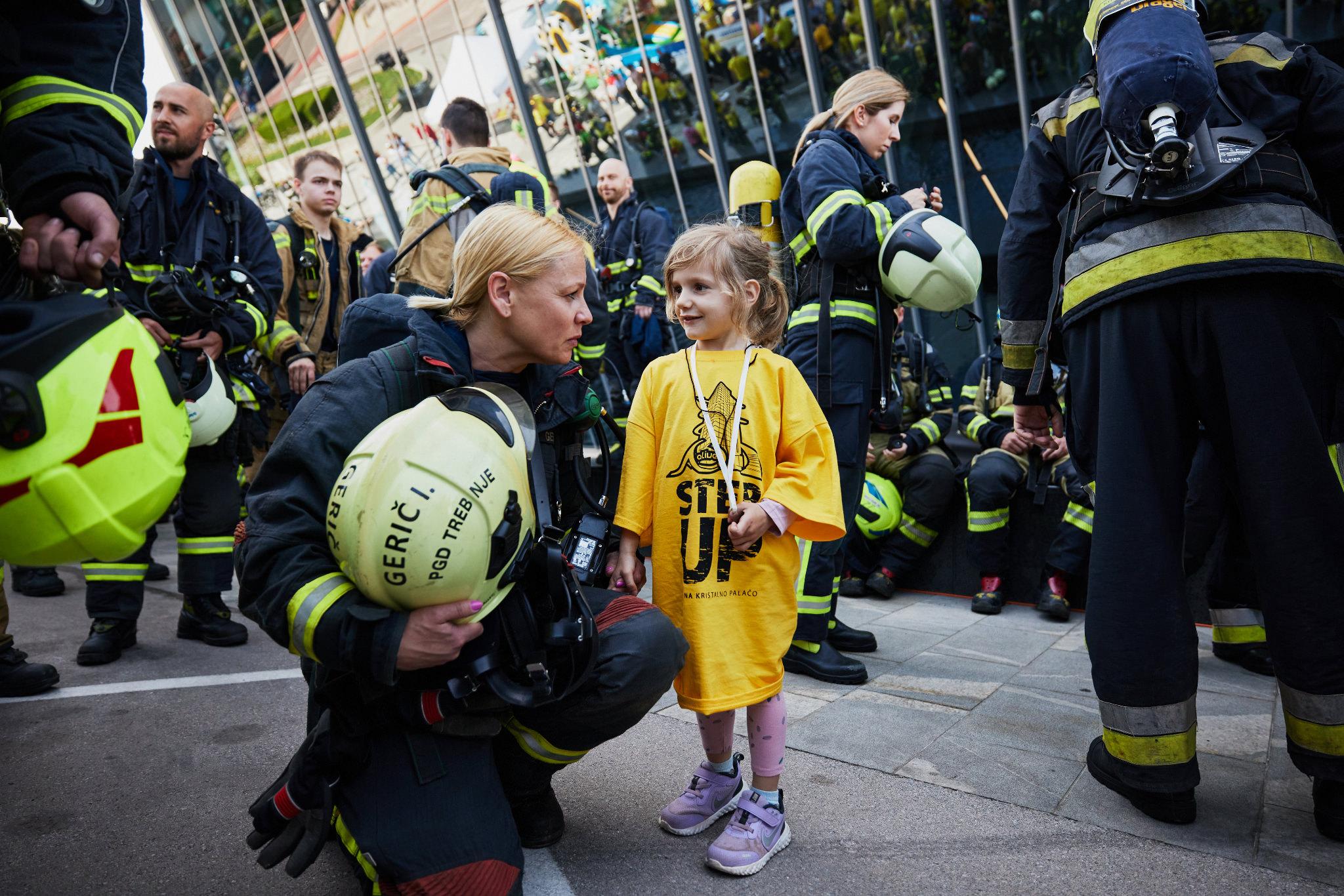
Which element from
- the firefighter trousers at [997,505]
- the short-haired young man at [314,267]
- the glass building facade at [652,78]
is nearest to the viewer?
the firefighter trousers at [997,505]

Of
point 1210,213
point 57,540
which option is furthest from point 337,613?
point 1210,213

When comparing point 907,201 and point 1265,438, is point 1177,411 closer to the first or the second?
point 1265,438

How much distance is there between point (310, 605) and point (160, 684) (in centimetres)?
215

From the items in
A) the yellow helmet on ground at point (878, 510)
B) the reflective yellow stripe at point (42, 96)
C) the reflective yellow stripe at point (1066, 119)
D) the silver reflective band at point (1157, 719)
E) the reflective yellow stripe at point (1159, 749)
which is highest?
the reflective yellow stripe at point (42, 96)

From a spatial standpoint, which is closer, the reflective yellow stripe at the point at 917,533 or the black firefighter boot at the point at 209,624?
the black firefighter boot at the point at 209,624

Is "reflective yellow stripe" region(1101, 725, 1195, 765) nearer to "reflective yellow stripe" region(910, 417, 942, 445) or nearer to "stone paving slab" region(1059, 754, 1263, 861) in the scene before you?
"stone paving slab" region(1059, 754, 1263, 861)

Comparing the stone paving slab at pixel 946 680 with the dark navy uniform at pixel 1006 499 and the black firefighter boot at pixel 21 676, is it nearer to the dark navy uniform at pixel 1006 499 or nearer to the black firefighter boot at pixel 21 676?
the dark navy uniform at pixel 1006 499

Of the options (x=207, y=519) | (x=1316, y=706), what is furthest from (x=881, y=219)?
(x=207, y=519)

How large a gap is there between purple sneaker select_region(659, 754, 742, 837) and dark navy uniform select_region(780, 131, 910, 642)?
3.79 feet

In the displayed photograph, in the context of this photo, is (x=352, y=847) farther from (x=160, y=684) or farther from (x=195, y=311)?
(x=195, y=311)

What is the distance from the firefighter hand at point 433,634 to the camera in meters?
1.58

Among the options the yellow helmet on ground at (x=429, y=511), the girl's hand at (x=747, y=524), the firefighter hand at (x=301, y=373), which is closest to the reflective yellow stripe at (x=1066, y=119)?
the girl's hand at (x=747, y=524)

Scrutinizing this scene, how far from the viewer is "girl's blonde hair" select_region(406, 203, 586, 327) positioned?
6.51 feet

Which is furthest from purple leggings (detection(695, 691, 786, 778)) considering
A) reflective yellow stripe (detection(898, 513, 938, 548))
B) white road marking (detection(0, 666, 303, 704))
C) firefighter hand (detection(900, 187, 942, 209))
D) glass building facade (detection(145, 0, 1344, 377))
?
glass building facade (detection(145, 0, 1344, 377))
